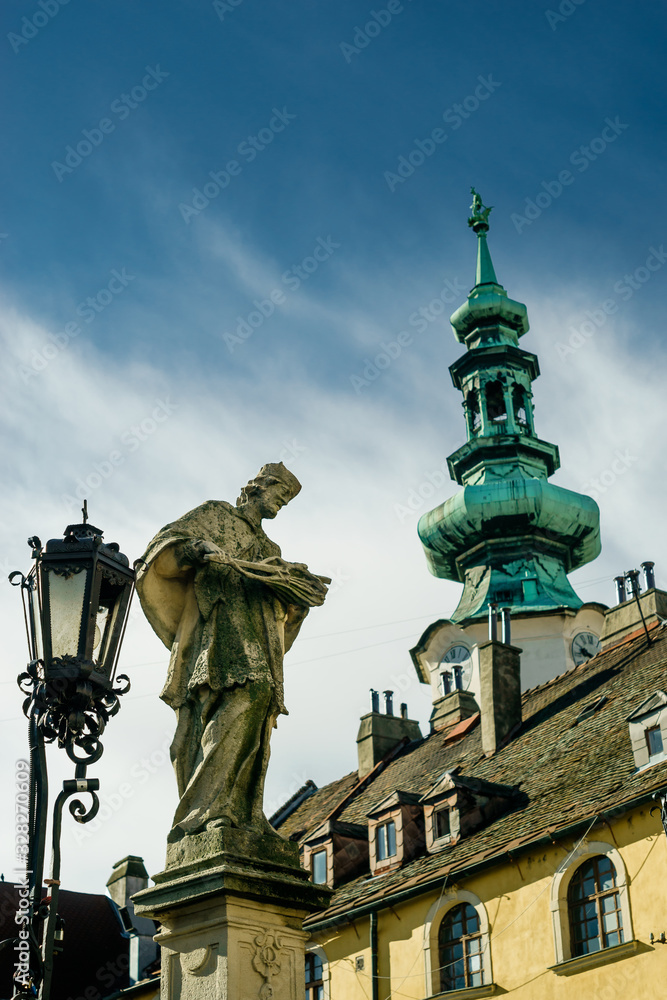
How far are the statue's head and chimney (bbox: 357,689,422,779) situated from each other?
2515cm

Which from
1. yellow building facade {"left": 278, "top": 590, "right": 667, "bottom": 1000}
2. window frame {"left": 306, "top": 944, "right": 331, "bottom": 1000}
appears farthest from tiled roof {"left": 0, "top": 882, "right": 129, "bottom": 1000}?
window frame {"left": 306, "top": 944, "right": 331, "bottom": 1000}

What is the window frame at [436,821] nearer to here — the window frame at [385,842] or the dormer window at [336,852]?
the window frame at [385,842]

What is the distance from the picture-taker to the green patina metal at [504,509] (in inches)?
1972

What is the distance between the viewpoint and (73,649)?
7.26 m

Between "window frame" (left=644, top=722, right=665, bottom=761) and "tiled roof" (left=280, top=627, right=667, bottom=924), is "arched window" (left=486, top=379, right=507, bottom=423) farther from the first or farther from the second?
"window frame" (left=644, top=722, right=665, bottom=761)

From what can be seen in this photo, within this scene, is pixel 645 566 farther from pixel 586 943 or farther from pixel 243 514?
pixel 243 514

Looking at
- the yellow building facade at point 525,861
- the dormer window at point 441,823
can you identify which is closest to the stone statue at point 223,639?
the yellow building facade at point 525,861

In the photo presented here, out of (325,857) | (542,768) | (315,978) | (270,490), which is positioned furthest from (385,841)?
(270,490)

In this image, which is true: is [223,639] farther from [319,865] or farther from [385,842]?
[319,865]

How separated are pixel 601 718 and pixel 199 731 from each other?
18.7 metres

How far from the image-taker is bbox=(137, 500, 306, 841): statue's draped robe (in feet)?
23.8

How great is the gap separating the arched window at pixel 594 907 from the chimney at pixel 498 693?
7569mm

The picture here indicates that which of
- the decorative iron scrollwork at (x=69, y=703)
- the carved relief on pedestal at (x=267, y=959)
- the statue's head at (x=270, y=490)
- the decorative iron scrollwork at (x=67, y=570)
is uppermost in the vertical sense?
the statue's head at (x=270, y=490)

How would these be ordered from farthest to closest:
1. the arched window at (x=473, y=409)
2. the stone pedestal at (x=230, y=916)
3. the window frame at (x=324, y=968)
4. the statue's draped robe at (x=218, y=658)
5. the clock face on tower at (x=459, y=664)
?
the arched window at (x=473, y=409) < the clock face on tower at (x=459, y=664) < the window frame at (x=324, y=968) < the statue's draped robe at (x=218, y=658) < the stone pedestal at (x=230, y=916)
